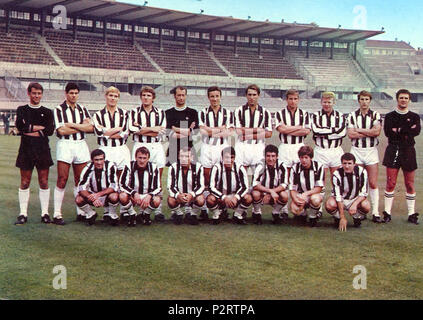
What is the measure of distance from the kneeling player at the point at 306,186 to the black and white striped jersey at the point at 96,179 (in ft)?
6.84

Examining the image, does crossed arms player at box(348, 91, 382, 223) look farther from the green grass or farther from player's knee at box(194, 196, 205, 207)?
player's knee at box(194, 196, 205, 207)

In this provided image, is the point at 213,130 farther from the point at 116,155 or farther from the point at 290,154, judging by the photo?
the point at 116,155

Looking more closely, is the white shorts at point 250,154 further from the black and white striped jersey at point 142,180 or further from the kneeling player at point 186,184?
the black and white striped jersey at point 142,180

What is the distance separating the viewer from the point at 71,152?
5840mm

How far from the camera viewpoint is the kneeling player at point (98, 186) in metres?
5.66

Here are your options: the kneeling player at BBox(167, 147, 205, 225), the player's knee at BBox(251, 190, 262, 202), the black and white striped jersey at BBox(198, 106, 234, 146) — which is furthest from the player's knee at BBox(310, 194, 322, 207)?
the black and white striped jersey at BBox(198, 106, 234, 146)

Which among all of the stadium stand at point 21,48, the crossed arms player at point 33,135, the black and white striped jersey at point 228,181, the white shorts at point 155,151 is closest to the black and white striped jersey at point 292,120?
the black and white striped jersey at point 228,181

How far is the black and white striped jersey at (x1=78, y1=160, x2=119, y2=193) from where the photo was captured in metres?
5.74

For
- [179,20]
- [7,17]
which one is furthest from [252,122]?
[179,20]

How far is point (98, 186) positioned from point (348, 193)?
9.54ft

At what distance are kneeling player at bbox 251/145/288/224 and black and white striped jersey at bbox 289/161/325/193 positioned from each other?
107 mm

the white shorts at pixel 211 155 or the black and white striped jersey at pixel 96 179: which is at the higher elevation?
the white shorts at pixel 211 155
